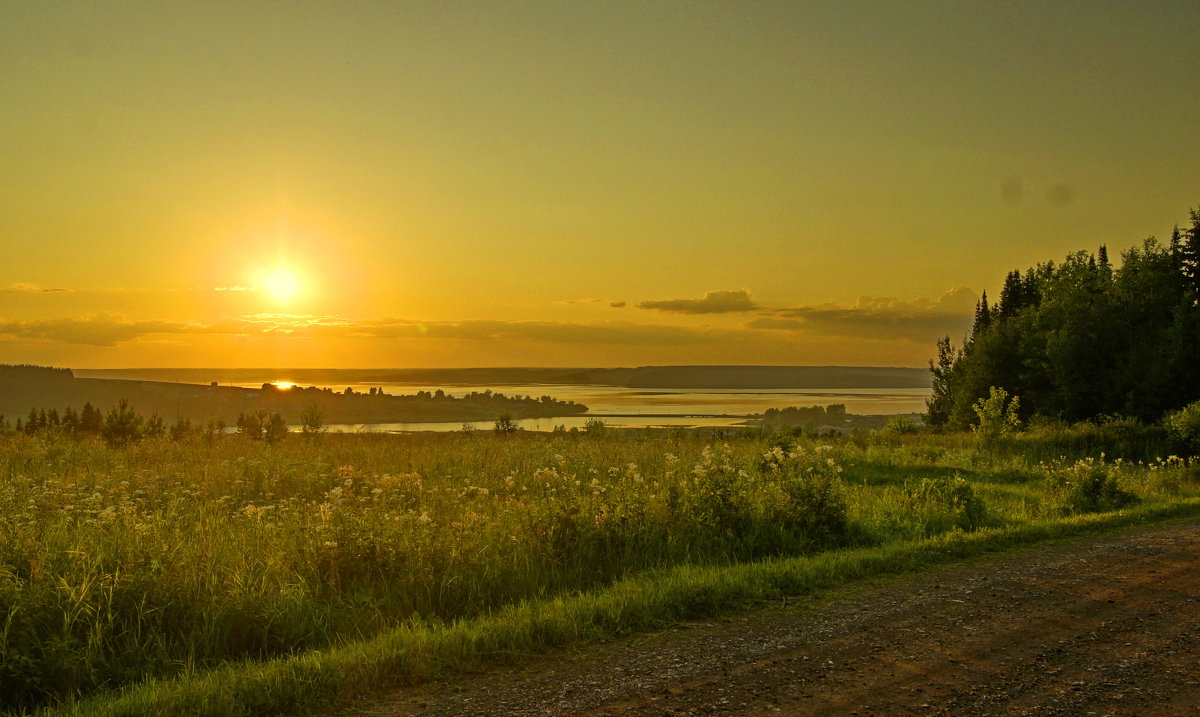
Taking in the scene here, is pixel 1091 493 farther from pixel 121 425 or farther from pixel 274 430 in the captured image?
pixel 121 425

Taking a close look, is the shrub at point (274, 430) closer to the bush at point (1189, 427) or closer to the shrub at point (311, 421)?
the shrub at point (311, 421)

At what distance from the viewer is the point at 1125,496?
53.5 ft

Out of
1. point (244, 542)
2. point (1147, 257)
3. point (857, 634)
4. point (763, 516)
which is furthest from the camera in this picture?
point (1147, 257)

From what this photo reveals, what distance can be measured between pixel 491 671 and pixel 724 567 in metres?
4.22

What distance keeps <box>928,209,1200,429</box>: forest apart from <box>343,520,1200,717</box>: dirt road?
3370cm

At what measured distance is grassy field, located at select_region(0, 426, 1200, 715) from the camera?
6.35 m

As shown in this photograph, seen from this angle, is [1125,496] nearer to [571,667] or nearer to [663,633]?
[663,633]

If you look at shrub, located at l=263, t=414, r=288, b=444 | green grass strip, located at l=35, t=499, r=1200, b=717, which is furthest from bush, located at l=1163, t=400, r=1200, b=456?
shrub, located at l=263, t=414, r=288, b=444

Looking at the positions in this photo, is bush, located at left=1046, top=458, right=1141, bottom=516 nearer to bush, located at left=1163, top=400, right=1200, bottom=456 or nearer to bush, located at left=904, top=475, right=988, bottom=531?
bush, located at left=904, top=475, right=988, bottom=531

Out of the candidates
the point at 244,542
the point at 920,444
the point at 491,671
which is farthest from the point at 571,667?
the point at 920,444

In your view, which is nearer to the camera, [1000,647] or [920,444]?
[1000,647]

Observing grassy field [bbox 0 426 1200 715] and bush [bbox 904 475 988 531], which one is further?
bush [bbox 904 475 988 531]

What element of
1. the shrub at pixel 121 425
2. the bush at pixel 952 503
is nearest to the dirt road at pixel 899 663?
the bush at pixel 952 503

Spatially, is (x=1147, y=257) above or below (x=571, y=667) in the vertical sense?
above
